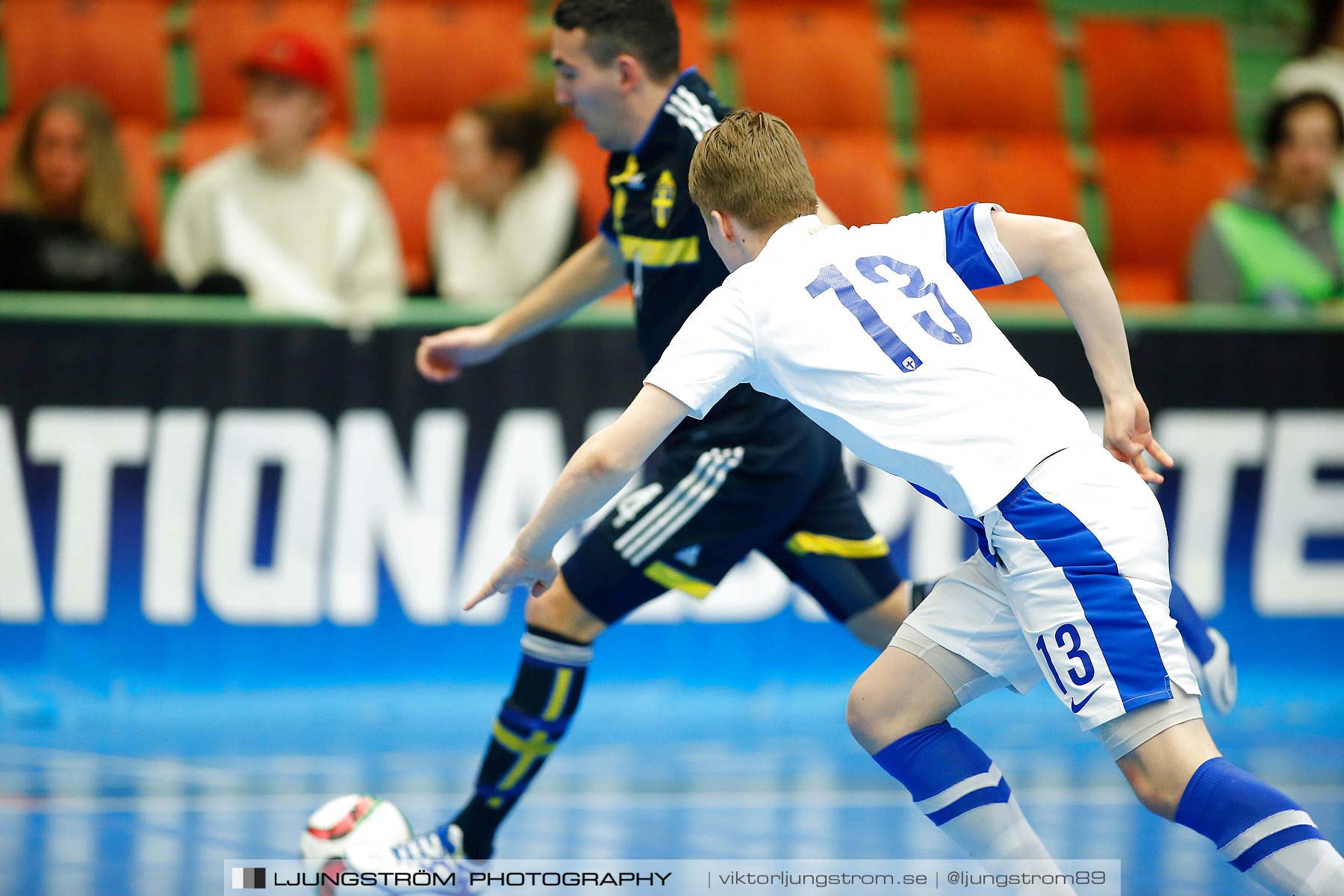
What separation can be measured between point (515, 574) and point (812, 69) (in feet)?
20.6

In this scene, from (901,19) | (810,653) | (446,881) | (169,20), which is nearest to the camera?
(446,881)

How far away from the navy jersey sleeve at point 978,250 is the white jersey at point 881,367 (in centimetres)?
13

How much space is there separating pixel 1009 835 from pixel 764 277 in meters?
1.16

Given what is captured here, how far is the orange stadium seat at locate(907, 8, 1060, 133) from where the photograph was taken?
8.88 m

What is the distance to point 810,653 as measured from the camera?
6.39m

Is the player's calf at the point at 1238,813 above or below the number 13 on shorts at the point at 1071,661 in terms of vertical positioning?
below

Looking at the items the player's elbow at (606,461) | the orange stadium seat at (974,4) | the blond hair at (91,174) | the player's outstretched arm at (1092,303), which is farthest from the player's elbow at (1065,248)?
the orange stadium seat at (974,4)

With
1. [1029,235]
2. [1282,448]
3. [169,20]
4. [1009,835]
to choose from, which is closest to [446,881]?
[1009,835]

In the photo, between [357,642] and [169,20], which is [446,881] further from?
[169,20]

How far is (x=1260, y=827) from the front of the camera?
267 cm

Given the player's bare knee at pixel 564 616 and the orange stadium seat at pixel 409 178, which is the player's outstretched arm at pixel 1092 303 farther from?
the orange stadium seat at pixel 409 178

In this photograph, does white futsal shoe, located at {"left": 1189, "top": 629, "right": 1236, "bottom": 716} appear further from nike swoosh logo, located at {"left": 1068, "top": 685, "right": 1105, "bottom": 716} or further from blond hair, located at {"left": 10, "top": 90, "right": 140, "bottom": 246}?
blond hair, located at {"left": 10, "top": 90, "right": 140, "bottom": 246}

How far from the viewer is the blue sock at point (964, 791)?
2.94 m

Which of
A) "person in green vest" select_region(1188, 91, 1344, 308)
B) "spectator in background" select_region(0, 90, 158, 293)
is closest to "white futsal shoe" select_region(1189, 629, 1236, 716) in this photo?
"person in green vest" select_region(1188, 91, 1344, 308)
